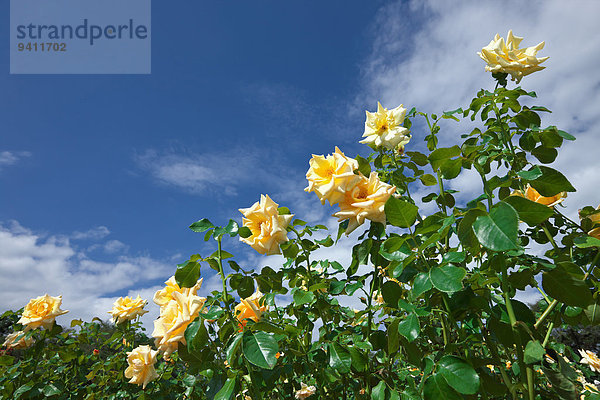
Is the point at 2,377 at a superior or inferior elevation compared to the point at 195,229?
inferior

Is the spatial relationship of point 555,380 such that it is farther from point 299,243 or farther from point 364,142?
point 364,142

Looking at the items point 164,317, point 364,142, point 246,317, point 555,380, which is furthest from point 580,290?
point 164,317

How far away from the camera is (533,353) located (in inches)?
→ 34.0

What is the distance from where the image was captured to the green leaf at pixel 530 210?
83cm

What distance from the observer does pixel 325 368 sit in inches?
53.9

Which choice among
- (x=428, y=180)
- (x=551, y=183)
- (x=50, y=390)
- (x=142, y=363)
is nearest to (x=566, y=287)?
(x=551, y=183)

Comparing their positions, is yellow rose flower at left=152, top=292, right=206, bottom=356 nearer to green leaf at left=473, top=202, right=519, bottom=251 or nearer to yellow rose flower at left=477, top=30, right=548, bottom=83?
green leaf at left=473, top=202, right=519, bottom=251

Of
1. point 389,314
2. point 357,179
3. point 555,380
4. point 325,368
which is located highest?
point 357,179

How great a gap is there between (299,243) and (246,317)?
400 millimetres

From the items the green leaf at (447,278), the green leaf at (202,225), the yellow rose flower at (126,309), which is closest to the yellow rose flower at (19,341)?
the yellow rose flower at (126,309)

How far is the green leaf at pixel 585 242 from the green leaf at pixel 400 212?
0.49 m

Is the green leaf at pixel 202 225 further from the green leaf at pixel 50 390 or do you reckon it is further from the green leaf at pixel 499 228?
the green leaf at pixel 50 390

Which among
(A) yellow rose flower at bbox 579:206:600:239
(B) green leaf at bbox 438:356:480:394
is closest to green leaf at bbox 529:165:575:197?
(A) yellow rose flower at bbox 579:206:600:239

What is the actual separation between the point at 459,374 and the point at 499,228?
1.16 feet
